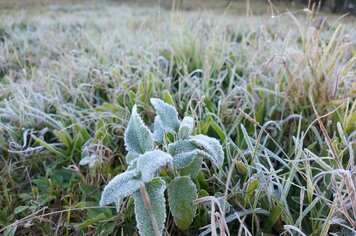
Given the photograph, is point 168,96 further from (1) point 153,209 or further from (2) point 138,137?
(1) point 153,209

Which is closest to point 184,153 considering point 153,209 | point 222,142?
point 153,209

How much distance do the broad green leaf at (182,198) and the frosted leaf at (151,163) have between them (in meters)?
0.09

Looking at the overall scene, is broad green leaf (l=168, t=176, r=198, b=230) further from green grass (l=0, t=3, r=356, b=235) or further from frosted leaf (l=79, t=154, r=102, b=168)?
frosted leaf (l=79, t=154, r=102, b=168)

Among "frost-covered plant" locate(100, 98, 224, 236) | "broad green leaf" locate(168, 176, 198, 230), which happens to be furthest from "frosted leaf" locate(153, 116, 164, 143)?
"broad green leaf" locate(168, 176, 198, 230)

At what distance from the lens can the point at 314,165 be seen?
82 cm

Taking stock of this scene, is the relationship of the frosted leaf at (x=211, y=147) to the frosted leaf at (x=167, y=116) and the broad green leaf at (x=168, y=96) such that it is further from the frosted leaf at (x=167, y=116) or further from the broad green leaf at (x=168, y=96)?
the broad green leaf at (x=168, y=96)

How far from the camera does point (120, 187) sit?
0.58m

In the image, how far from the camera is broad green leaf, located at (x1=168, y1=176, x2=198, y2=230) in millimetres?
666

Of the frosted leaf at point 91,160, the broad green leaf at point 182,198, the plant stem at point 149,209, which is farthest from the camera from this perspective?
the frosted leaf at point 91,160

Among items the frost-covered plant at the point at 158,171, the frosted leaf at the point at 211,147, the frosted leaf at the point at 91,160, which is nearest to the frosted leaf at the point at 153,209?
the frost-covered plant at the point at 158,171

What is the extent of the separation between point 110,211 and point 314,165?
448 mm

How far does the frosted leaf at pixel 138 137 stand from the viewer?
68 centimetres

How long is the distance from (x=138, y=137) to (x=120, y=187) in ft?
0.41

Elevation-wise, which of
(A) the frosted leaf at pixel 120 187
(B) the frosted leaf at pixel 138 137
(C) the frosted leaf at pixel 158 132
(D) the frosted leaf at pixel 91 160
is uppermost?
(B) the frosted leaf at pixel 138 137
